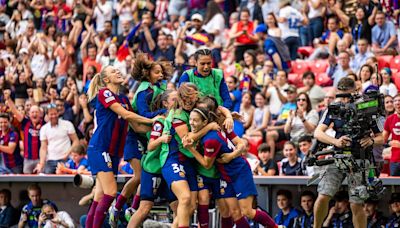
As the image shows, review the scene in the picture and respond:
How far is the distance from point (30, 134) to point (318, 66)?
5447mm

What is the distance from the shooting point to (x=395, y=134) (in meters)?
15.5

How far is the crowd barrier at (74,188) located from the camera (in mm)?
15258

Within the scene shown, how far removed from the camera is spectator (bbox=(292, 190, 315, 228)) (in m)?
15.1

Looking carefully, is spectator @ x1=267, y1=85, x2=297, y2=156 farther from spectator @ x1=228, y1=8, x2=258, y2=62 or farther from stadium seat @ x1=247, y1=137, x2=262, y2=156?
spectator @ x1=228, y1=8, x2=258, y2=62

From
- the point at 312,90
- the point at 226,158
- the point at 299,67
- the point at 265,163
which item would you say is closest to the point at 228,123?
the point at 226,158

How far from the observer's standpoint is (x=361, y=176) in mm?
13125

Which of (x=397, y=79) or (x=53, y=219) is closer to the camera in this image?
(x=53, y=219)

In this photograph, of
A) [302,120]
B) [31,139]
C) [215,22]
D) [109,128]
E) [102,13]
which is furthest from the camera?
[102,13]

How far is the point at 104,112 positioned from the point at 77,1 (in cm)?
1213

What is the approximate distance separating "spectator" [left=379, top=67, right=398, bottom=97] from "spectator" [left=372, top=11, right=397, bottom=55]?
1.71 m

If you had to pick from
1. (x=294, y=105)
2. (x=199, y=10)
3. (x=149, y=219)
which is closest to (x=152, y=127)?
(x=149, y=219)

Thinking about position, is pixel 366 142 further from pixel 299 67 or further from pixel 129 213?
pixel 299 67

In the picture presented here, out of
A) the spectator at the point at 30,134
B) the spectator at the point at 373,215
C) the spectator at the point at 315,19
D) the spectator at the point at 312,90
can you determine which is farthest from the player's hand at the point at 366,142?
the spectator at the point at 315,19

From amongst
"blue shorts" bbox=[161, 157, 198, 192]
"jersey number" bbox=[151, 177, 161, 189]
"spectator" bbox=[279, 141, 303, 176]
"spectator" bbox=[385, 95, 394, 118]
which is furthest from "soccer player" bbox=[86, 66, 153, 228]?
"spectator" bbox=[385, 95, 394, 118]
